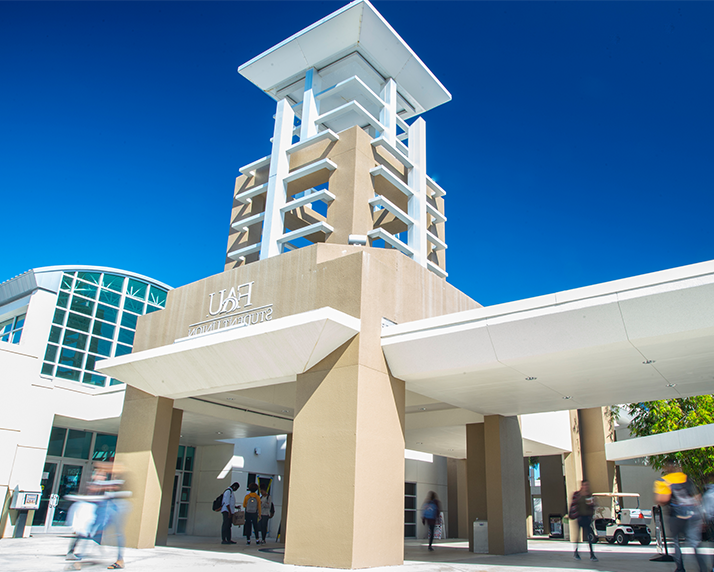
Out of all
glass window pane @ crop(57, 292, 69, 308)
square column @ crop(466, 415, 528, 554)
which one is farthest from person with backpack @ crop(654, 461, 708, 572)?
glass window pane @ crop(57, 292, 69, 308)

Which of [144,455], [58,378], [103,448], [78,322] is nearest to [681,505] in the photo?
[144,455]

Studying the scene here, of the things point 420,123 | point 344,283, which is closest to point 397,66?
point 420,123

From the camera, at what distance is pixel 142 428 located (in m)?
14.9

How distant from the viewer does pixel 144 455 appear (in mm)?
14484

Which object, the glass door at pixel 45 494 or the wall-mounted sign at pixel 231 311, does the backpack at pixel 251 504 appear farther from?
the glass door at pixel 45 494

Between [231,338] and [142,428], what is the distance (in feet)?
15.8

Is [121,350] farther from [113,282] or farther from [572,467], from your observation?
→ [572,467]

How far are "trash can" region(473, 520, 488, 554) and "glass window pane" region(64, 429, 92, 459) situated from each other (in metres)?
14.1

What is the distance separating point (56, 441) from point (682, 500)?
63.3 ft

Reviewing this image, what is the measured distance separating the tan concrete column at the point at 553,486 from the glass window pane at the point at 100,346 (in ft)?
76.1

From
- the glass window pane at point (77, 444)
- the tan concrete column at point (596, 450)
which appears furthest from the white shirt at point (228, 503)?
the tan concrete column at point (596, 450)

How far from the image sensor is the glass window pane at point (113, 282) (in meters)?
26.4

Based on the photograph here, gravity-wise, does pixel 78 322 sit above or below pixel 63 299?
below

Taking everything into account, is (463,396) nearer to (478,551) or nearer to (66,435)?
(478,551)
